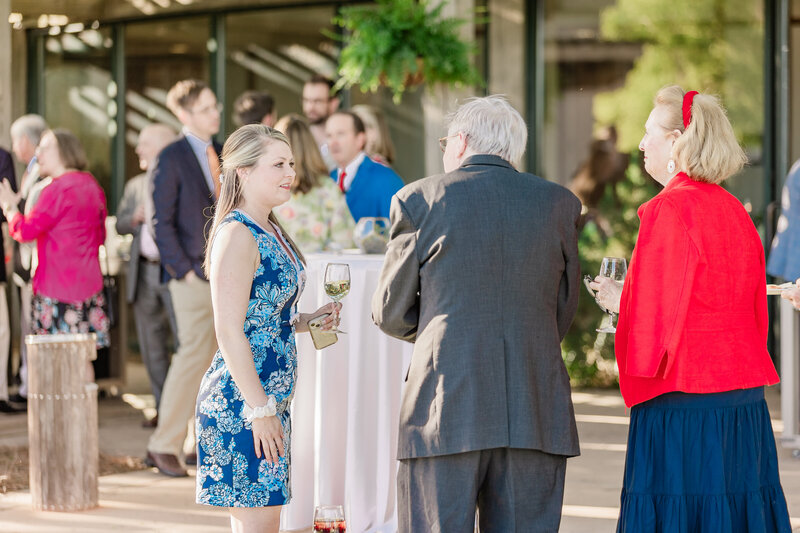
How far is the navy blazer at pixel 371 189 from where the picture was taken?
5.86 metres

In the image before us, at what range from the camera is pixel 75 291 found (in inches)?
277

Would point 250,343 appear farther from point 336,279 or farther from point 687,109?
point 687,109

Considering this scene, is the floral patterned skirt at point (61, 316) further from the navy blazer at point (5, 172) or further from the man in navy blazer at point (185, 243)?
the man in navy blazer at point (185, 243)

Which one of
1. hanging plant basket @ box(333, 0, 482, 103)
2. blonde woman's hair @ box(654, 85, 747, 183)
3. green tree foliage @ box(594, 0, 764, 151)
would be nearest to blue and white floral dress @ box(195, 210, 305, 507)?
blonde woman's hair @ box(654, 85, 747, 183)

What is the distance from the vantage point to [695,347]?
313cm

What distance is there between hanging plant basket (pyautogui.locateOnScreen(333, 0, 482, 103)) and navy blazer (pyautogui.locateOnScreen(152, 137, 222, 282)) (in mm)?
2007

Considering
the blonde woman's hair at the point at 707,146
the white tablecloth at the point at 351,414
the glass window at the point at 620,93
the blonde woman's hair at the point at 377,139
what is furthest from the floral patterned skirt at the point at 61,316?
the blonde woman's hair at the point at 707,146

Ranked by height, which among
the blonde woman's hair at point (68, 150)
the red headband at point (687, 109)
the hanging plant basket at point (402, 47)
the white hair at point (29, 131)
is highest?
the hanging plant basket at point (402, 47)

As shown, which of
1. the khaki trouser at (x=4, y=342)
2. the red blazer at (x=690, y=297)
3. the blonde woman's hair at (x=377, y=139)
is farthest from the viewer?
the khaki trouser at (x=4, y=342)

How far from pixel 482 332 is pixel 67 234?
451cm

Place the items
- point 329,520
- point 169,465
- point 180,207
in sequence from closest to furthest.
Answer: point 329,520 → point 180,207 → point 169,465

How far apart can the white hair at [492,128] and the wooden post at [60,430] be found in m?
2.81

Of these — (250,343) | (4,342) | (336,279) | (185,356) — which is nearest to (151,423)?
(4,342)

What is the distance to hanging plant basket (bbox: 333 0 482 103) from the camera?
7402mm
